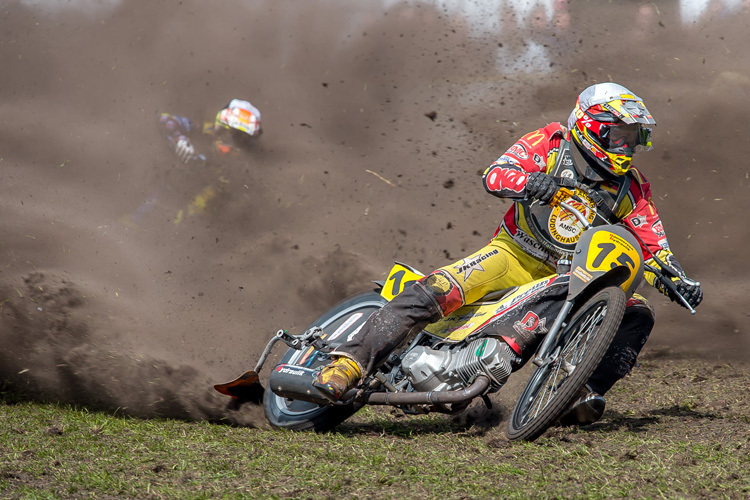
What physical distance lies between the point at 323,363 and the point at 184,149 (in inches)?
136

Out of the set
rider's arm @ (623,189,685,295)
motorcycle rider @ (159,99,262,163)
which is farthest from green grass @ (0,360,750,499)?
motorcycle rider @ (159,99,262,163)

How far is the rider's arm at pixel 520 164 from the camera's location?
15.0 ft

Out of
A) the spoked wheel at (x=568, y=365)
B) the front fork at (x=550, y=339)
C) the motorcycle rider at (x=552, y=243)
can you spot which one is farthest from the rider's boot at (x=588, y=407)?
the front fork at (x=550, y=339)

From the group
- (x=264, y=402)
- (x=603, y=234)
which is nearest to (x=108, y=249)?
(x=264, y=402)

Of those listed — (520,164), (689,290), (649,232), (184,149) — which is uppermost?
(520,164)

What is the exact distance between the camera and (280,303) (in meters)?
6.80

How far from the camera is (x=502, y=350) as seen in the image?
4488 mm

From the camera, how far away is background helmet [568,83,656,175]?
465 centimetres

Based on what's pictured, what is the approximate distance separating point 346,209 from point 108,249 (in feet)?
7.40

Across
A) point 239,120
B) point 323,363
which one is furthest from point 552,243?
point 239,120

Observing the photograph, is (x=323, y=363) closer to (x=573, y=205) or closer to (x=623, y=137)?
(x=573, y=205)

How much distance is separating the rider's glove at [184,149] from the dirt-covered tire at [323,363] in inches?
112

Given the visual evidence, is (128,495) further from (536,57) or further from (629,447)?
(536,57)

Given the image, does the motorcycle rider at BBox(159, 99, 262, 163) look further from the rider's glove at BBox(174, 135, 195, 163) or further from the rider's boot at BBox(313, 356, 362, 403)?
the rider's boot at BBox(313, 356, 362, 403)
